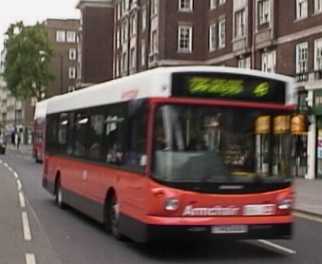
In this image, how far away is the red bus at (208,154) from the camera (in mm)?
11250

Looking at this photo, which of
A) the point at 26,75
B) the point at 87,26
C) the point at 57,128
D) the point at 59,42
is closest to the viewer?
the point at 57,128

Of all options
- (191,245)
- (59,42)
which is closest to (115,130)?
(191,245)

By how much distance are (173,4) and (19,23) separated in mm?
43429

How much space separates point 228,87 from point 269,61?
33.2 m

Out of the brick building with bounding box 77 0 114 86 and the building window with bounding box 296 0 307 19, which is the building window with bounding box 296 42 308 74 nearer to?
the building window with bounding box 296 0 307 19

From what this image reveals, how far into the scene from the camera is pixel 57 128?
765 inches

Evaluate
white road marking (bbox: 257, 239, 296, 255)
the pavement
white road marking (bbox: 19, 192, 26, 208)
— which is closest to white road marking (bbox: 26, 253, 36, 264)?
white road marking (bbox: 257, 239, 296, 255)

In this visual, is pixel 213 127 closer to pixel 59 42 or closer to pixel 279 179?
pixel 279 179

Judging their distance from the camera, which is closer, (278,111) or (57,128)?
(278,111)

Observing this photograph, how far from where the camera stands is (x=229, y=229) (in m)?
11.4

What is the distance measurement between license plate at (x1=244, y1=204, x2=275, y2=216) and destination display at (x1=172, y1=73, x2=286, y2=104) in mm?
1501

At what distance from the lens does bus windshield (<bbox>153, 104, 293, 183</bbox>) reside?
1133cm

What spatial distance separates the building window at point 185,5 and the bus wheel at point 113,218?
49.7 m

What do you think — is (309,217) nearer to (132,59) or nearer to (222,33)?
(222,33)
